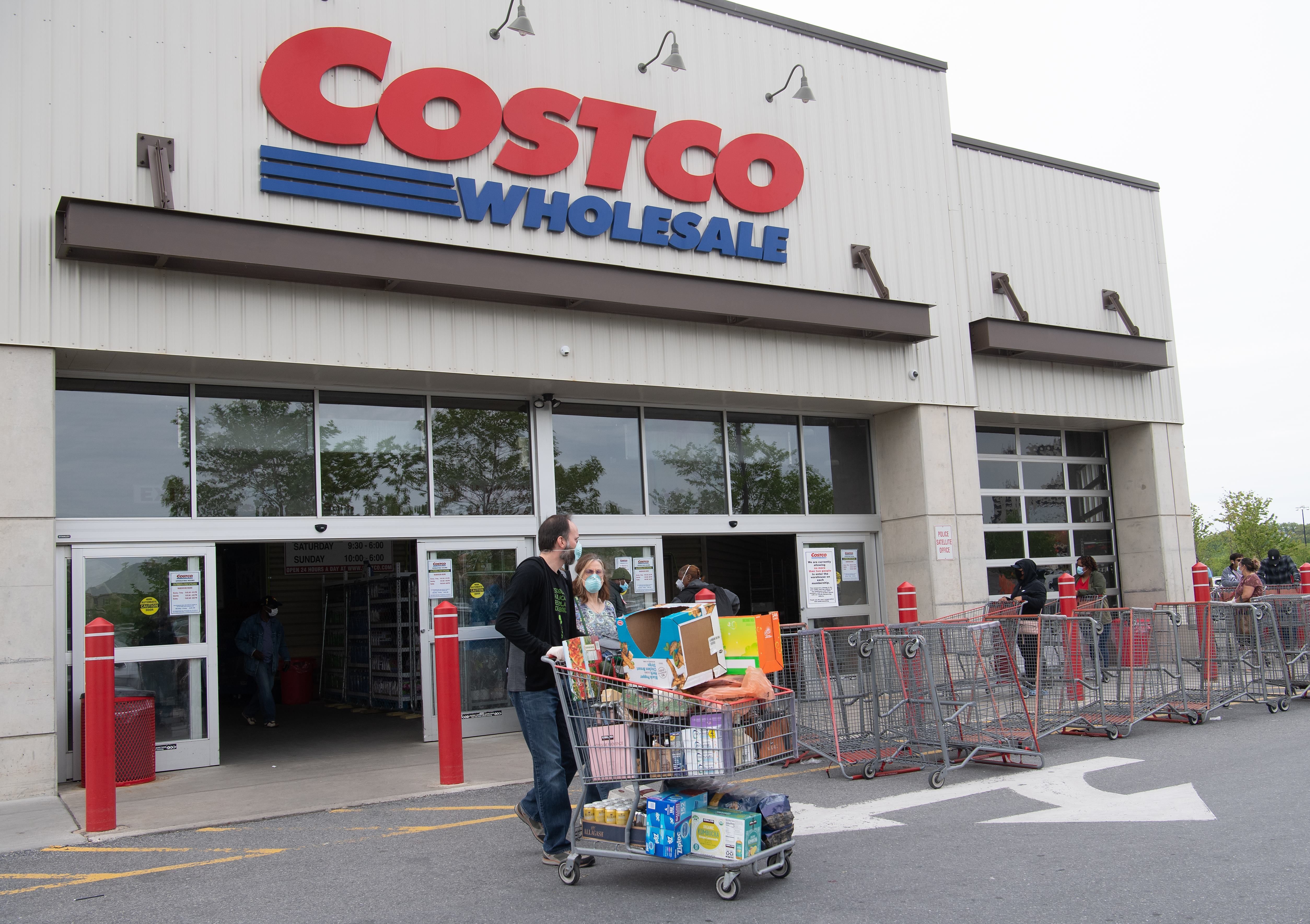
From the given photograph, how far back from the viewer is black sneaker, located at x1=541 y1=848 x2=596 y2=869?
5.54m

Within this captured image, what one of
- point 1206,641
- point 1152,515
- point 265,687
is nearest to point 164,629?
point 265,687

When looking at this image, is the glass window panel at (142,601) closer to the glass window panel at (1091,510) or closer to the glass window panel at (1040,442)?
the glass window panel at (1040,442)

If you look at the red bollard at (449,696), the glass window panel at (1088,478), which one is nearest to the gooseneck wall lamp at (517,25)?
the red bollard at (449,696)

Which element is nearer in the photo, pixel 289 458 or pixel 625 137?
pixel 289 458

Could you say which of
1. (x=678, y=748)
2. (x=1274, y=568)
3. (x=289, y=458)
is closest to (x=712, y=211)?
(x=289, y=458)

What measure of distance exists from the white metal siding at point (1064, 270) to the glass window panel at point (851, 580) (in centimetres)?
283

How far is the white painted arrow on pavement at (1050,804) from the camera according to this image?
6352mm

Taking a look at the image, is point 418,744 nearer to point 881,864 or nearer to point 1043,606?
point 881,864

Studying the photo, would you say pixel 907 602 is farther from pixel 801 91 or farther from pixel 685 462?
pixel 801 91

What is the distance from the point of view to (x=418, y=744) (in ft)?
36.2

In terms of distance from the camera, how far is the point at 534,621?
5.85 meters

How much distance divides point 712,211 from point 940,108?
4.72 metres

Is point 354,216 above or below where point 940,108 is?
below

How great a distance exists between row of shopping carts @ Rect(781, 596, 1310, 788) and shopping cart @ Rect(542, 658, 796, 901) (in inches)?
99.4
